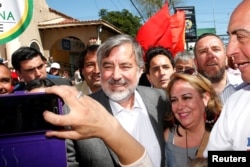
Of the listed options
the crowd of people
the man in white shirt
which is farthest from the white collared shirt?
the man in white shirt

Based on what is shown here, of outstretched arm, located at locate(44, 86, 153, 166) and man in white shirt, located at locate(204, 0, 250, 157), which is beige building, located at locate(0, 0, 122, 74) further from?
outstretched arm, located at locate(44, 86, 153, 166)

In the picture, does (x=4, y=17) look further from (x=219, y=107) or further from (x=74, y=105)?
(x=74, y=105)

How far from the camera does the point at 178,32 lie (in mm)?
5379

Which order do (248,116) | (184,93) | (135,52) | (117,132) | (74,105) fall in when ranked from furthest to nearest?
(135,52) → (184,93) → (248,116) → (117,132) → (74,105)

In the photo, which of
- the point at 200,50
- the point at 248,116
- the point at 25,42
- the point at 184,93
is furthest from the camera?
the point at 25,42

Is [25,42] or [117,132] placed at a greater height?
[25,42]

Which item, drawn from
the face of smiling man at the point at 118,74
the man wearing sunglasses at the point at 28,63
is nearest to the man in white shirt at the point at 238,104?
the face of smiling man at the point at 118,74

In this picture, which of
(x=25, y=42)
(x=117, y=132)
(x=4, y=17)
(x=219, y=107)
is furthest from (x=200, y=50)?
(x=25, y=42)

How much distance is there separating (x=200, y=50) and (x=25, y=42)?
40.5 ft

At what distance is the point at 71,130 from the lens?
31.1 inches

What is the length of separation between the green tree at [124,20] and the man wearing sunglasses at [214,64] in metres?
30.2

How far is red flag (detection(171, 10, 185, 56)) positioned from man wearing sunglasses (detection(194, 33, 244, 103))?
6.11ft

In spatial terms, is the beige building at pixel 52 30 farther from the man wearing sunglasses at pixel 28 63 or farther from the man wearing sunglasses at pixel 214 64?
the man wearing sunglasses at pixel 214 64

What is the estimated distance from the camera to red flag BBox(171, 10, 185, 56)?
5.07 m
